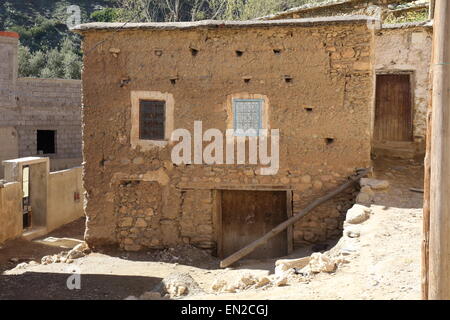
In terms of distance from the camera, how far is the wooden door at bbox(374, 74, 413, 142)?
11.4 metres

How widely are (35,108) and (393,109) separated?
11.7 meters

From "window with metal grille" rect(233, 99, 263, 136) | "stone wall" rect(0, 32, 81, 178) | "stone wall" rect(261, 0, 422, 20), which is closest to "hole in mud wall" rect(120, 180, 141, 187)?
"window with metal grille" rect(233, 99, 263, 136)

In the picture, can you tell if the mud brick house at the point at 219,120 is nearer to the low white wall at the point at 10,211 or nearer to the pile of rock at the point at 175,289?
the pile of rock at the point at 175,289

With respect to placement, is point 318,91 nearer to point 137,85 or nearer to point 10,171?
point 137,85

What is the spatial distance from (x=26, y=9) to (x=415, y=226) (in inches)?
1387

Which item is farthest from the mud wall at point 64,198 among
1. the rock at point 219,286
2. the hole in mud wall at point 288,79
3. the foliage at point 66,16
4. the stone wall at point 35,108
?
the foliage at point 66,16

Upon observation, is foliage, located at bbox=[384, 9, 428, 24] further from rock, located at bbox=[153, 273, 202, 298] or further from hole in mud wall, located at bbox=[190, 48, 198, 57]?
rock, located at bbox=[153, 273, 202, 298]

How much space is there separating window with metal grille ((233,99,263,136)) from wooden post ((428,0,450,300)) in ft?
18.0

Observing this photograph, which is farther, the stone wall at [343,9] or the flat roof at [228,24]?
the stone wall at [343,9]

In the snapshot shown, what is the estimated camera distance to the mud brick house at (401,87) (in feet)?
36.1

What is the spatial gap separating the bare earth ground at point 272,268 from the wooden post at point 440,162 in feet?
3.94

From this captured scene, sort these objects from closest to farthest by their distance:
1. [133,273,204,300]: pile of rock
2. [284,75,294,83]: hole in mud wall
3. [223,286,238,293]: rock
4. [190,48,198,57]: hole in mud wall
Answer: [223,286,238,293]: rock < [133,273,204,300]: pile of rock < [284,75,294,83]: hole in mud wall < [190,48,198,57]: hole in mud wall

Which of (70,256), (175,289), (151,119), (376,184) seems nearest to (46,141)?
(70,256)

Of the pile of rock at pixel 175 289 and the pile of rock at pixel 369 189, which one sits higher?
the pile of rock at pixel 369 189
